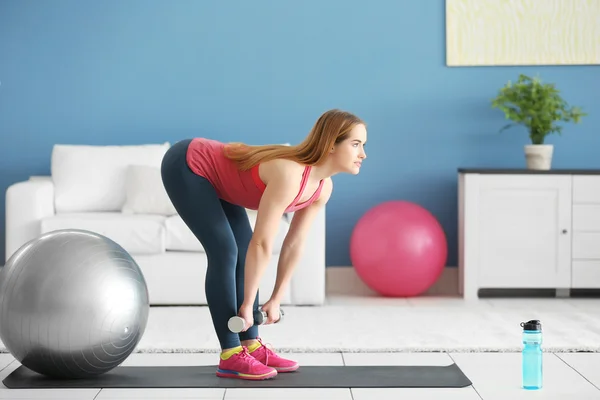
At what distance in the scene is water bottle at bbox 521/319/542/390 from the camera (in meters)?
2.79

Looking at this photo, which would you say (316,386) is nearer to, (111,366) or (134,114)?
(111,366)

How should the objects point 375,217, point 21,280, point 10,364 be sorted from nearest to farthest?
point 21,280 → point 10,364 → point 375,217

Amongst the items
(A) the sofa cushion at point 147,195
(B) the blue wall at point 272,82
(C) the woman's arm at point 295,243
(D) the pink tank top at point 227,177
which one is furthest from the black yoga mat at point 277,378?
(B) the blue wall at point 272,82

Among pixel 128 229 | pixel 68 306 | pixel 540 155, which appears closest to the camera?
pixel 68 306

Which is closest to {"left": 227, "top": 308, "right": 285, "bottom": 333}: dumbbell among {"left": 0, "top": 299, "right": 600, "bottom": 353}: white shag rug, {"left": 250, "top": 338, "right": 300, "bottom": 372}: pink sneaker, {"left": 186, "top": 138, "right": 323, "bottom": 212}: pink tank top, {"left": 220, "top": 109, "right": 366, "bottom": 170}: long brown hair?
{"left": 250, "top": 338, "right": 300, "bottom": 372}: pink sneaker

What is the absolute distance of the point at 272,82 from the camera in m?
5.30

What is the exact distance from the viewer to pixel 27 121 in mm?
5316

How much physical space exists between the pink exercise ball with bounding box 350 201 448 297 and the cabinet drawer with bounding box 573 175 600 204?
0.75 meters

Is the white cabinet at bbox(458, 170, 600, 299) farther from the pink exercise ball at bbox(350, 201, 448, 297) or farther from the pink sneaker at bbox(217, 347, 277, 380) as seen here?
the pink sneaker at bbox(217, 347, 277, 380)

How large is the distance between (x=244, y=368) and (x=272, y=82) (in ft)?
8.82

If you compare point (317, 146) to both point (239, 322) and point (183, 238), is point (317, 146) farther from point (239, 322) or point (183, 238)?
point (183, 238)

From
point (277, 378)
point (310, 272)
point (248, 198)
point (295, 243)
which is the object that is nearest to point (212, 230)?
point (248, 198)

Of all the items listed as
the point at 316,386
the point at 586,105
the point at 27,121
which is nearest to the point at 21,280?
the point at 316,386

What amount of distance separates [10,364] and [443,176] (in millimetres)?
2926
